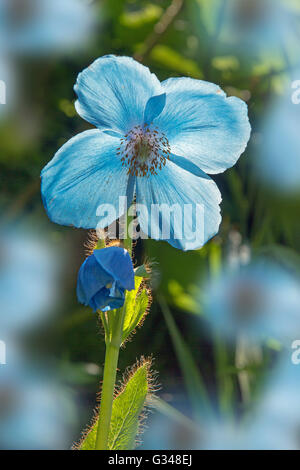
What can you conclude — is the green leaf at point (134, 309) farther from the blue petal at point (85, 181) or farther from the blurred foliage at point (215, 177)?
the blurred foliage at point (215, 177)

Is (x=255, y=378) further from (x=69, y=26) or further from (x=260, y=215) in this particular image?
(x=69, y=26)

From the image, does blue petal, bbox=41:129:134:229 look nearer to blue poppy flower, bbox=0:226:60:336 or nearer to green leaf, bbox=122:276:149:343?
green leaf, bbox=122:276:149:343

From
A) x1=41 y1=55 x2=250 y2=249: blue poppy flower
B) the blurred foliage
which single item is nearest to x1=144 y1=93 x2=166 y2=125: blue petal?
x1=41 y1=55 x2=250 y2=249: blue poppy flower

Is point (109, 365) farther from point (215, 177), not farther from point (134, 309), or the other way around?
point (215, 177)

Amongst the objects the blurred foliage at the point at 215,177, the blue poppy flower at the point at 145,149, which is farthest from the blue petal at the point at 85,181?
the blurred foliage at the point at 215,177

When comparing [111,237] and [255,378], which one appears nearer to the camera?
[111,237]

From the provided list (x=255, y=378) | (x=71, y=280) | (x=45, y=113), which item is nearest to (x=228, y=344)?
(x=255, y=378)
